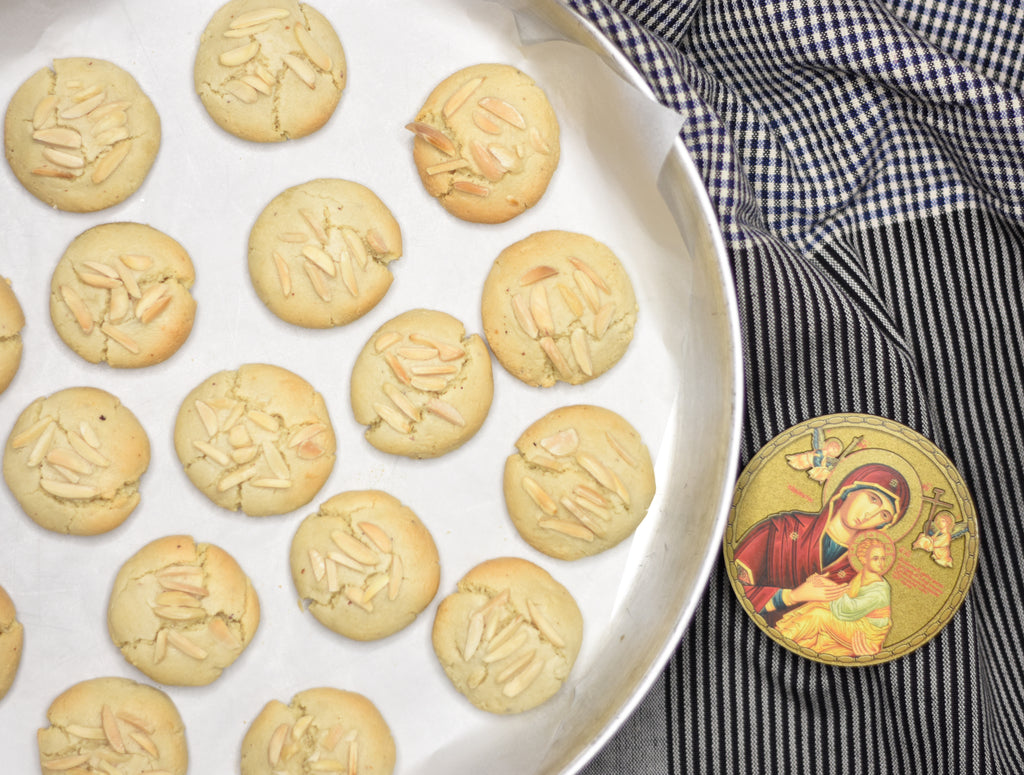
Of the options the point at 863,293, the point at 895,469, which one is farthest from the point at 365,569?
the point at 863,293

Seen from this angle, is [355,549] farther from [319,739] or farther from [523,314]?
[523,314]

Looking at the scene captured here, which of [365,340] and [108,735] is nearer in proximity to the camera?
[108,735]

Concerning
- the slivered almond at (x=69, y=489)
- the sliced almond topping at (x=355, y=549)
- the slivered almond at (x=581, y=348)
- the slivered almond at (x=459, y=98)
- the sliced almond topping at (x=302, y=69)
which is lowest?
the sliced almond topping at (x=355, y=549)

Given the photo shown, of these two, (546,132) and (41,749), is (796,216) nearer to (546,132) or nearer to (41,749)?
(546,132)

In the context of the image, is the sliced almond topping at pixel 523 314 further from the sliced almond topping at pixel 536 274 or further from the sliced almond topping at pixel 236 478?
the sliced almond topping at pixel 236 478

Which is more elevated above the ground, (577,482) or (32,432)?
(32,432)

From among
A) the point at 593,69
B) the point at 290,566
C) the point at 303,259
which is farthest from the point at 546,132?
the point at 290,566

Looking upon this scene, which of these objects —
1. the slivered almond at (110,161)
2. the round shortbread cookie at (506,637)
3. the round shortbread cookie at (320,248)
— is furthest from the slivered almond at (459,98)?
the round shortbread cookie at (506,637)
